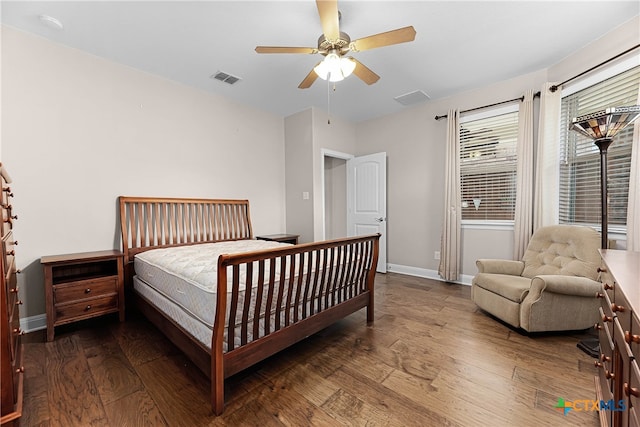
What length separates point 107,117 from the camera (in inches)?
116

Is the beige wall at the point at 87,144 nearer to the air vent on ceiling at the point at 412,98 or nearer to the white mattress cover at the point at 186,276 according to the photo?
the white mattress cover at the point at 186,276

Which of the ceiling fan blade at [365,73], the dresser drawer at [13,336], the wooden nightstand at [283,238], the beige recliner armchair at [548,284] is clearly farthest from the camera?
the wooden nightstand at [283,238]

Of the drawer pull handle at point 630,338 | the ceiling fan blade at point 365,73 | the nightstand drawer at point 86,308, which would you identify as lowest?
the nightstand drawer at point 86,308

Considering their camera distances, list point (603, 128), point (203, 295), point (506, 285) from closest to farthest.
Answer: point (203, 295) → point (603, 128) → point (506, 285)

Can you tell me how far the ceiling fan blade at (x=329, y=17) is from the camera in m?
1.76

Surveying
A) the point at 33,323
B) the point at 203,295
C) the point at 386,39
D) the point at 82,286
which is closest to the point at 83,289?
the point at 82,286

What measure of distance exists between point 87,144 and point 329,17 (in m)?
2.77

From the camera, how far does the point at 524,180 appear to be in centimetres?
328

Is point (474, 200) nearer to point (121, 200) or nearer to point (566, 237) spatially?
point (566, 237)

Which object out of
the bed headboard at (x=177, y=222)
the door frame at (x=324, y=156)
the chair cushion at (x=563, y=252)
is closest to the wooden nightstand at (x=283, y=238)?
the bed headboard at (x=177, y=222)

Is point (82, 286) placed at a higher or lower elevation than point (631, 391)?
lower

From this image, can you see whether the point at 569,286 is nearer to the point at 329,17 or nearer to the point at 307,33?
the point at 329,17

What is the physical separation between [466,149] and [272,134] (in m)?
3.09

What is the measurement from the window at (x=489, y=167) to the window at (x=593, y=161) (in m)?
0.55
